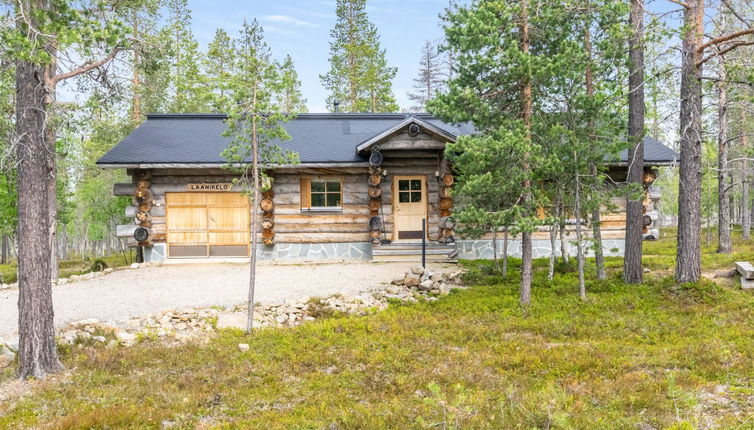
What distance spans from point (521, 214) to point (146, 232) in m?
12.3

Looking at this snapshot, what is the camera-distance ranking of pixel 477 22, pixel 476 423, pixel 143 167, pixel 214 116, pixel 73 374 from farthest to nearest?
pixel 214 116, pixel 143 167, pixel 477 22, pixel 73 374, pixel 476 423

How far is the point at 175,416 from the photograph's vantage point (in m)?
4.92

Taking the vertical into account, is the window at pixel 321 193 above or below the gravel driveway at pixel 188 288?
above

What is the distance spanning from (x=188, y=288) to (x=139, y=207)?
18.3ft

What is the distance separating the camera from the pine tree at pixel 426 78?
3650 cm

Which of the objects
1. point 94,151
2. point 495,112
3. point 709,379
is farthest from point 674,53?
point 94,151

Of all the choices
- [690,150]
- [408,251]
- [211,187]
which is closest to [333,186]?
[408,251]

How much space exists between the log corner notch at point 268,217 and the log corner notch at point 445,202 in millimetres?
5775

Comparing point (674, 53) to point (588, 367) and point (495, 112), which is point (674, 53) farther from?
point (588, 367)

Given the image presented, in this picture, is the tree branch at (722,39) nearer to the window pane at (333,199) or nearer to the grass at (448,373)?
the grass at (448,373)

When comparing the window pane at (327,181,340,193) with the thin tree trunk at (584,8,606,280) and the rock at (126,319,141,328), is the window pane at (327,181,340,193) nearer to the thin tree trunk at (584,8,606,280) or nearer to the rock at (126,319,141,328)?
the thin tree trunk at (584,8,606,280)

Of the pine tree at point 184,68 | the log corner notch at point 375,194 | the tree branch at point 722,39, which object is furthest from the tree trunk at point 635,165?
the pine tree at point 184,68

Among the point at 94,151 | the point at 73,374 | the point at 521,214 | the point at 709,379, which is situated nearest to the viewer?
the point at 709,379

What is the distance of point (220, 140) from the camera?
1673 centimetres
